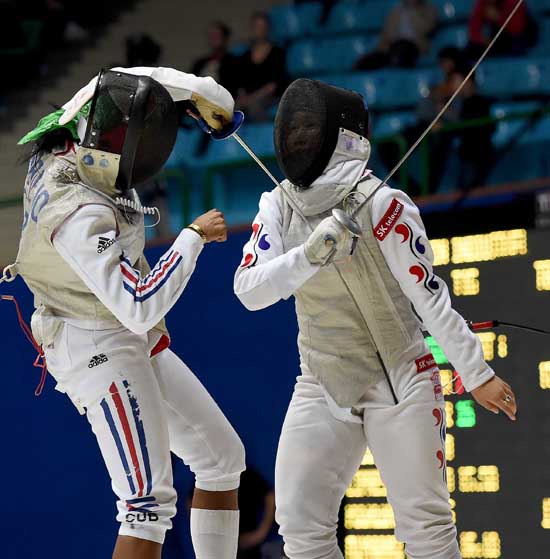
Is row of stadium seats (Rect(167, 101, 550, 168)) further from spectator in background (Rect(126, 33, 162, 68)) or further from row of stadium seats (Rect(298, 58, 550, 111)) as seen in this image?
spectator in background (Rect(126, 33, 162, 68))

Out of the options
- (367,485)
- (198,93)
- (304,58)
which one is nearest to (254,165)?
(304,58)

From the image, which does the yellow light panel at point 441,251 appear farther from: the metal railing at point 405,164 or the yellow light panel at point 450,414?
the metal railing at point 405,164

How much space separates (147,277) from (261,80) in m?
3.93

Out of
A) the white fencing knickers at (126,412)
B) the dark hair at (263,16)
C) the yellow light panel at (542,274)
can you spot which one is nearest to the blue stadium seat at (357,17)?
the dark hair at (263,16)

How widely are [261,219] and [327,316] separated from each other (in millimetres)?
278

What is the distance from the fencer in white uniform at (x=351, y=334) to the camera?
8.13ft

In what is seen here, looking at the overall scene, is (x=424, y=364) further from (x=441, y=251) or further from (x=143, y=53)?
(x=143, y=53)

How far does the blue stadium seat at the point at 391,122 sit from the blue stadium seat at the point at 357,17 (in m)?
0.89

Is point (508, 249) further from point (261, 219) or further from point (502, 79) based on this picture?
point (502, 79)

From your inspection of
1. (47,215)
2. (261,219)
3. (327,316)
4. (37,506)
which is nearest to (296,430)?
(327,316)

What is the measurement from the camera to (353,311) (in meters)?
2.60

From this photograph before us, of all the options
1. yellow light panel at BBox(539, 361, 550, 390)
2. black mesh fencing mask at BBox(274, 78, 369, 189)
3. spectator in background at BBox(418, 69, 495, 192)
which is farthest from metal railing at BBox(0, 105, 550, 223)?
black mesh fencing mask at BBox(274, 78, 369, 189)

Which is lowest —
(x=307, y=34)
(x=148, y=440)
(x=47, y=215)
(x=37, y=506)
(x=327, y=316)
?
(x=37, y=506)

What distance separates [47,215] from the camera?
99.7 inches
